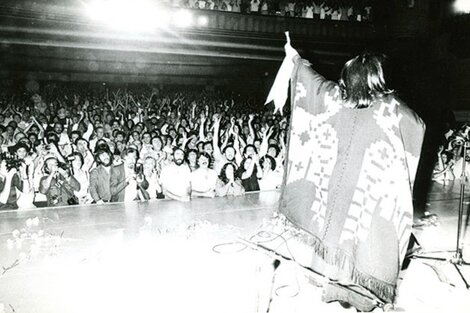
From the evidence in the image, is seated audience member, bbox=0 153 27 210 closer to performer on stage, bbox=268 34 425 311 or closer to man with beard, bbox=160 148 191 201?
man with beard, bbox=160 148 191 201

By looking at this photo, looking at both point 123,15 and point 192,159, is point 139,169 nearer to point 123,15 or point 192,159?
point 192,159

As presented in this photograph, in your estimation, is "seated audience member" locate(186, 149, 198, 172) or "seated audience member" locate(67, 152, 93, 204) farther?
"seated audience member" locate(186, 149, 198, 172)

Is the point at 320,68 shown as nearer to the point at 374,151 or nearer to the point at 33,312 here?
the point at 374,151

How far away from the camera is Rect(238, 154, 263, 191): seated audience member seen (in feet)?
22.3

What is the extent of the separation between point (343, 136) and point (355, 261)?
35.2 inches

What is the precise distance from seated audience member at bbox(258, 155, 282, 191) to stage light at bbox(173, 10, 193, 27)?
3978 mm

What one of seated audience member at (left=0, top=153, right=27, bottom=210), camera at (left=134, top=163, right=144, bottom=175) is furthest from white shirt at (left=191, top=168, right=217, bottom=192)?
seated audience member at (left=0, top=153, right=27, bottom=210)

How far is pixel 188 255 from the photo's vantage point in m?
4.08

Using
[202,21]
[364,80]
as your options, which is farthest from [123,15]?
[364,80]

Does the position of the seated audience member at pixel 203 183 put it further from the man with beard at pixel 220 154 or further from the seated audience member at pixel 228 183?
the man with beard at pixel 220 154

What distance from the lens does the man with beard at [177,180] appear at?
19.9ft

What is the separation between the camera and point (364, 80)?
276cm

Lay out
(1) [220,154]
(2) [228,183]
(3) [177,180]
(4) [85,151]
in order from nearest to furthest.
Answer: (3) [177,180] → (2) [228,183] → (4) [85,151] → (1) [220,154]

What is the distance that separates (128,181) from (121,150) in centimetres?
100
